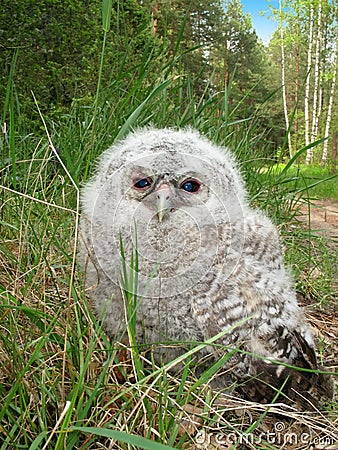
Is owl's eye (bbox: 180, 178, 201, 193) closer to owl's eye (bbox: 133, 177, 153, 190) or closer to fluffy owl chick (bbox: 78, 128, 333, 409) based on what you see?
fluffy owl chick (bbox: 78, 128, 333, 409)

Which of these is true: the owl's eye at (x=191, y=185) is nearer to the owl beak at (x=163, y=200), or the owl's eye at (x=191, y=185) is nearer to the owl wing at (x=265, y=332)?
the owl beak at (x=163, y=200)

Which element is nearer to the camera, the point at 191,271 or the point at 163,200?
the point at 163,200

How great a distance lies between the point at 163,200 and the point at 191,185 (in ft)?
0.66

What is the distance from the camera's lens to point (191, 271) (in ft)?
7.39

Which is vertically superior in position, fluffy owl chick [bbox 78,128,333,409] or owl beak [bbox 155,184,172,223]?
owl beak [bbox 155,184,172,223]

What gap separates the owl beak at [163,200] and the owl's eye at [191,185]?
0.11 metres

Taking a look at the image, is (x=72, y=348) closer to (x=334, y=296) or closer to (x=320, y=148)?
(x=334, y=296)

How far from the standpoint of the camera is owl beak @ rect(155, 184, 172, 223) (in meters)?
2.15

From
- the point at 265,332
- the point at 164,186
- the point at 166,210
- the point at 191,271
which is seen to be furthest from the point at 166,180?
the point at 265,332

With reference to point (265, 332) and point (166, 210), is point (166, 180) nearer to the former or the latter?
point (166, 210)

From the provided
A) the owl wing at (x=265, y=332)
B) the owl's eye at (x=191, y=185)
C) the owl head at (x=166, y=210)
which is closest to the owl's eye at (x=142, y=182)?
the owl head at (x=166, y=210)

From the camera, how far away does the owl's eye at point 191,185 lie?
2264 mm

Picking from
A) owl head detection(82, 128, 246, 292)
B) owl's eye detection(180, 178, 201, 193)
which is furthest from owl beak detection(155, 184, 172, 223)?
owl's eye detection(180, 178, 201, 193)

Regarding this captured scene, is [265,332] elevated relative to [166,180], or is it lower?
lower
